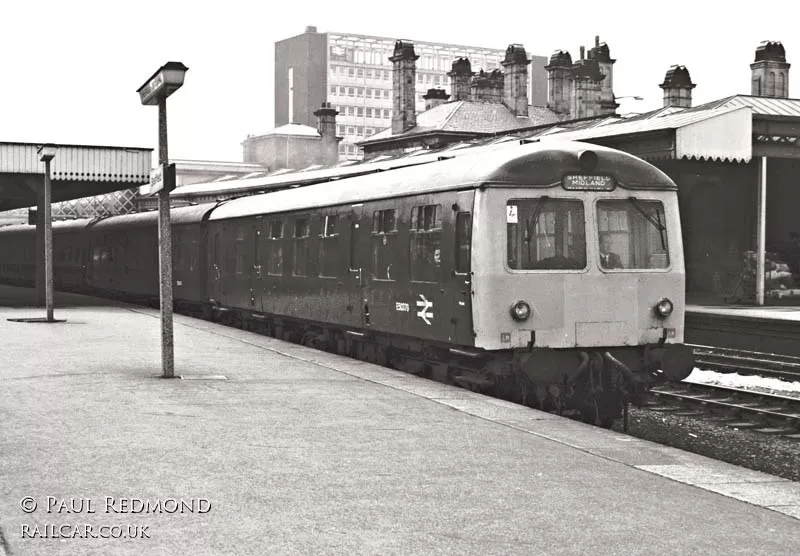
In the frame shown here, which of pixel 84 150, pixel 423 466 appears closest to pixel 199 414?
pixel 423 466

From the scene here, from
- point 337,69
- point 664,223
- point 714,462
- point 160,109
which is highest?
point 337,69

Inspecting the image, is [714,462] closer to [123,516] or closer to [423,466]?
[423,466]

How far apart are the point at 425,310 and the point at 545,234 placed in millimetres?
1898

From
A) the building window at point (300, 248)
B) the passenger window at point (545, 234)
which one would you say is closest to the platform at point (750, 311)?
the building window at point (300, 248)

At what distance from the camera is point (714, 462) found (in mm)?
8969

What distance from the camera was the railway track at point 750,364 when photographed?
1784 cm

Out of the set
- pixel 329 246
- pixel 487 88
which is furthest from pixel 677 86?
pixel 329 246

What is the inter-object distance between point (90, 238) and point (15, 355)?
959 inches

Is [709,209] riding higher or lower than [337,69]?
lower

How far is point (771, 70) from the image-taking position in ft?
170

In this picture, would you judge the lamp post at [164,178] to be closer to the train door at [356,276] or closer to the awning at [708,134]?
the train door at [356,276]

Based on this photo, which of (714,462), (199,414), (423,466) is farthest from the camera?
(199,414)

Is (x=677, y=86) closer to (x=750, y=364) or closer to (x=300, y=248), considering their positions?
(x=750, y=364)

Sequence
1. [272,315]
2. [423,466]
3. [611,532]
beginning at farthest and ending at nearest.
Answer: [272,315] → [423,466] → [611,532]
